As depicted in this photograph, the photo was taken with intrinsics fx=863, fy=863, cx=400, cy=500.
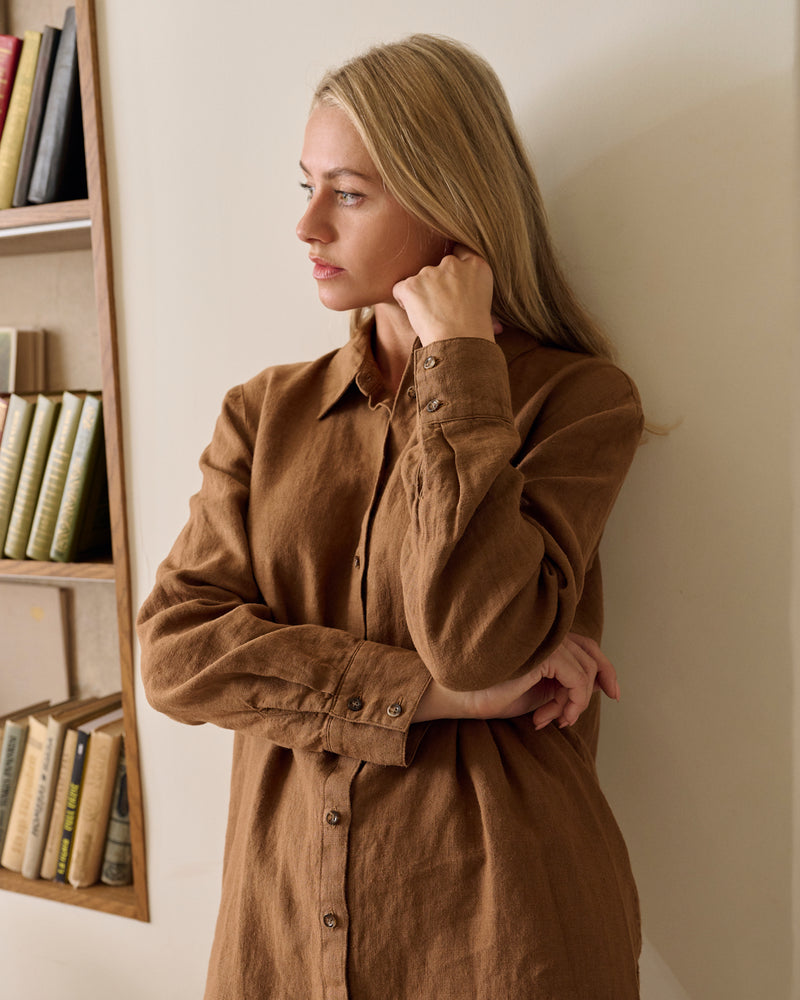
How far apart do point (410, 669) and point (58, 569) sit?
2.89 ft

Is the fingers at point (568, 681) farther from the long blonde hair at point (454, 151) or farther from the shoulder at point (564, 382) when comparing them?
the long blonde hair at point (454, 151)

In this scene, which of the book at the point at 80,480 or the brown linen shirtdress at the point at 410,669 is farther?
the book at the point at 80,480

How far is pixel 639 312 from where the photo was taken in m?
1.29

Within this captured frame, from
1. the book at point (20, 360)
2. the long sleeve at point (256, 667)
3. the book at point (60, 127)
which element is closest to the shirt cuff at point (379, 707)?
the long sleeve at point (256, 667)

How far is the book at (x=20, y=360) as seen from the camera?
189 centimetres

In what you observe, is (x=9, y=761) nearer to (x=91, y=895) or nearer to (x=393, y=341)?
(x=91, y=895)

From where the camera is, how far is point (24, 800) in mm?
1746

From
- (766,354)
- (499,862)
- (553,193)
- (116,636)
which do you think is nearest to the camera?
(499,862)

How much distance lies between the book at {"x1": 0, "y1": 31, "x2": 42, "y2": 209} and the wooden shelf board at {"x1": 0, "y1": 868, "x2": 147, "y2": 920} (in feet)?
4.34

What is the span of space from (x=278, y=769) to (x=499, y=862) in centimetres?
35

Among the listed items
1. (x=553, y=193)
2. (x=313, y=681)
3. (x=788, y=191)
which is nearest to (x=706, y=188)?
(x=788, y=191)

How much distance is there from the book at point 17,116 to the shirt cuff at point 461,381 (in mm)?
1049

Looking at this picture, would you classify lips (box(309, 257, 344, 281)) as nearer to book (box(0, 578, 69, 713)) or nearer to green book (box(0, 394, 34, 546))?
green book (box(0, 394, 34, 546))

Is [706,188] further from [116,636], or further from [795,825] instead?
[116,636]
